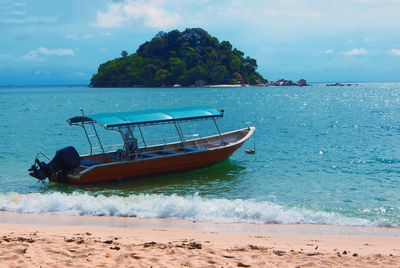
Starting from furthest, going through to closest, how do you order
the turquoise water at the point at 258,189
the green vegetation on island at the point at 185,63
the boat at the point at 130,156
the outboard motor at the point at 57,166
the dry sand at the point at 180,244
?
the green vegetation on island at the point at 185,63, the boat at the point at 130,156, the outboard motor at the point at 57,166, the turquoise water at the point at 258,189, the dry sand at the point at 180,244

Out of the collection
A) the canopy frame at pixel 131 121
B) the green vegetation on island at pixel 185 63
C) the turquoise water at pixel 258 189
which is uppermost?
the green vegetation on island at pixel 185 63

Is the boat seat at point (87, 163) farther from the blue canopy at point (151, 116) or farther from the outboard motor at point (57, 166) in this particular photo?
the blue canopy at point (151, 116)

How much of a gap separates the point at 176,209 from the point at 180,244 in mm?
3860

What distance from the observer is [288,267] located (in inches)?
314

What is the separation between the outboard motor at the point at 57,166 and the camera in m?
17.4

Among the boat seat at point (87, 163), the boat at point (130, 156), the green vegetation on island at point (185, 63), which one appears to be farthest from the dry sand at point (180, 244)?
the green vegetation on island at point (185, 63)

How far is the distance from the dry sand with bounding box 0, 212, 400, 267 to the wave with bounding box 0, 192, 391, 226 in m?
0.45

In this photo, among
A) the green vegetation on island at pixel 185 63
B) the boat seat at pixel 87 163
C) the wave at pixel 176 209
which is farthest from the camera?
the green vegetation on island at pixel 185 63

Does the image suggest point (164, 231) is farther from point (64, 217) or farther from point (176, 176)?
point (176, 176)

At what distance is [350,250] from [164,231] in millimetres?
3879

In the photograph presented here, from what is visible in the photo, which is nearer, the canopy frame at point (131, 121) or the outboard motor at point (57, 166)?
the outboard motor at point (57, 166)

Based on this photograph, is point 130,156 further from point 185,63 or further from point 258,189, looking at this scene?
point 185,63

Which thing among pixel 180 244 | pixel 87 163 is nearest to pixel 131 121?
pixel 87 163

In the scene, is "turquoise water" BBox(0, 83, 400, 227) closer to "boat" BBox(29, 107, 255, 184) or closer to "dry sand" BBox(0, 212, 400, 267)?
"boat" BBox(29, 107, 255, 184)
